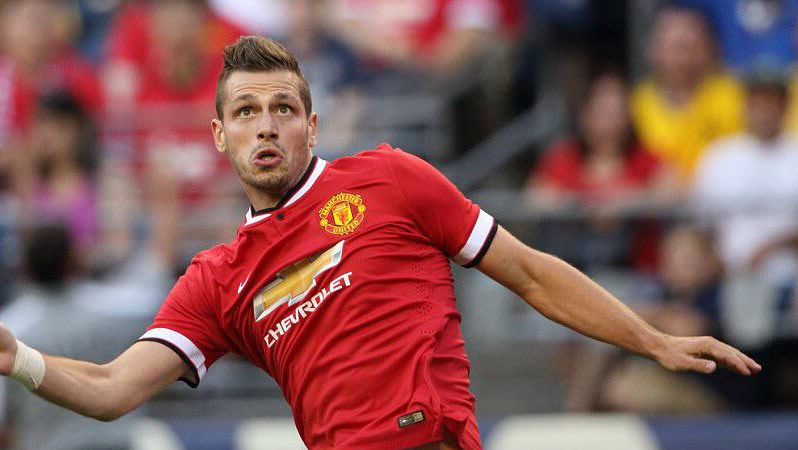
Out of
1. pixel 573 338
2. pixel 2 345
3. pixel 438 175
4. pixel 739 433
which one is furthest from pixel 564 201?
pixel 2 345

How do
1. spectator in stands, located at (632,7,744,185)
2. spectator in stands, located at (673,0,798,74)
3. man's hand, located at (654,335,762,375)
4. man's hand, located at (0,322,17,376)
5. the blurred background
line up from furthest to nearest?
spectator in stands, located at (673,0,798,74)
spectator in stands, located at (632,7,744,185)
the blurred background
man's hand, located at (654,335,762,375)
man's hand, located at (0,322,17,376)

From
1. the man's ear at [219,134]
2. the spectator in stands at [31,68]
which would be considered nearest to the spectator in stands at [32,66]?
the spectator in stands at [31,68]

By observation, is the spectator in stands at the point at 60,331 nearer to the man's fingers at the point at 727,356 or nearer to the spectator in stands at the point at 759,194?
the man's fingers at the point at 727,356

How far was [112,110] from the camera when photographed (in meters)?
9.73

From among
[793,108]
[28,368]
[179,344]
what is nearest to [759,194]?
[793,108]

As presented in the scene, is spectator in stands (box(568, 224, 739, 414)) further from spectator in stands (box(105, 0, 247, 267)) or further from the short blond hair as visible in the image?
the short blond hair

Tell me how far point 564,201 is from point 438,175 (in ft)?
A: 14.0

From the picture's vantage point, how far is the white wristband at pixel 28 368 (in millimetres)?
4203

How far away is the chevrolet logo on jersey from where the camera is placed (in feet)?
14.6

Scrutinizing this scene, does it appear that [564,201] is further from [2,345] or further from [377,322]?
[2,345]

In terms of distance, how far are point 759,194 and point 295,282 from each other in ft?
16.8

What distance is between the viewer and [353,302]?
173 inches

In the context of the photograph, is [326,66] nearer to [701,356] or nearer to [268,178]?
[268,178]

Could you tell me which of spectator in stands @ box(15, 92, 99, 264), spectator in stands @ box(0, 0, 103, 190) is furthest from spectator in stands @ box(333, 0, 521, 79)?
spectator in stands @ box(15, 92, 99, 264)
